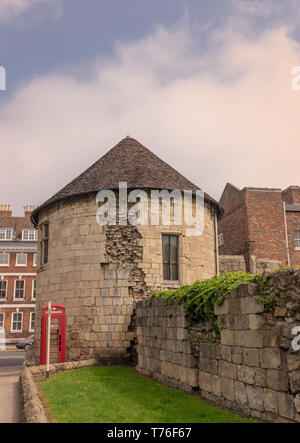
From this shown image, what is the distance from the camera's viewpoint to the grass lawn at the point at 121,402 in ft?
23.7

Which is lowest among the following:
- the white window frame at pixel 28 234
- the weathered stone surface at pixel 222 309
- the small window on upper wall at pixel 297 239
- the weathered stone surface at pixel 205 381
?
the weathered stone surface at pixel 205 381

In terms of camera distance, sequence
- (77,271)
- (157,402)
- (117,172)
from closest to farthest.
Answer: (157,402)
(77,271)
(117,172)

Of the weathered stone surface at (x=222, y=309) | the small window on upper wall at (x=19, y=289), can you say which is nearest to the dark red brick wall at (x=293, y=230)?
the weathered stone surface at (x=222, y=309)

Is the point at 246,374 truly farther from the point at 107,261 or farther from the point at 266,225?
the point at 266,225

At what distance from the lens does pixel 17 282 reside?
3919cm

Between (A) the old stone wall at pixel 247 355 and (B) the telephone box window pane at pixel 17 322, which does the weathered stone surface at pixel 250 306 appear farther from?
(B) the telephone box window pane at pixel 17 322

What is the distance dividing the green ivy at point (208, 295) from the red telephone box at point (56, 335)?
577 centimetres

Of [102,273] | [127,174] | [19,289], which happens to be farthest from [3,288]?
[102,273]

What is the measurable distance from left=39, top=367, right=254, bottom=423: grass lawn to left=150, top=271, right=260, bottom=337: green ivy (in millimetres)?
1604

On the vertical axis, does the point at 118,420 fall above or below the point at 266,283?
below
